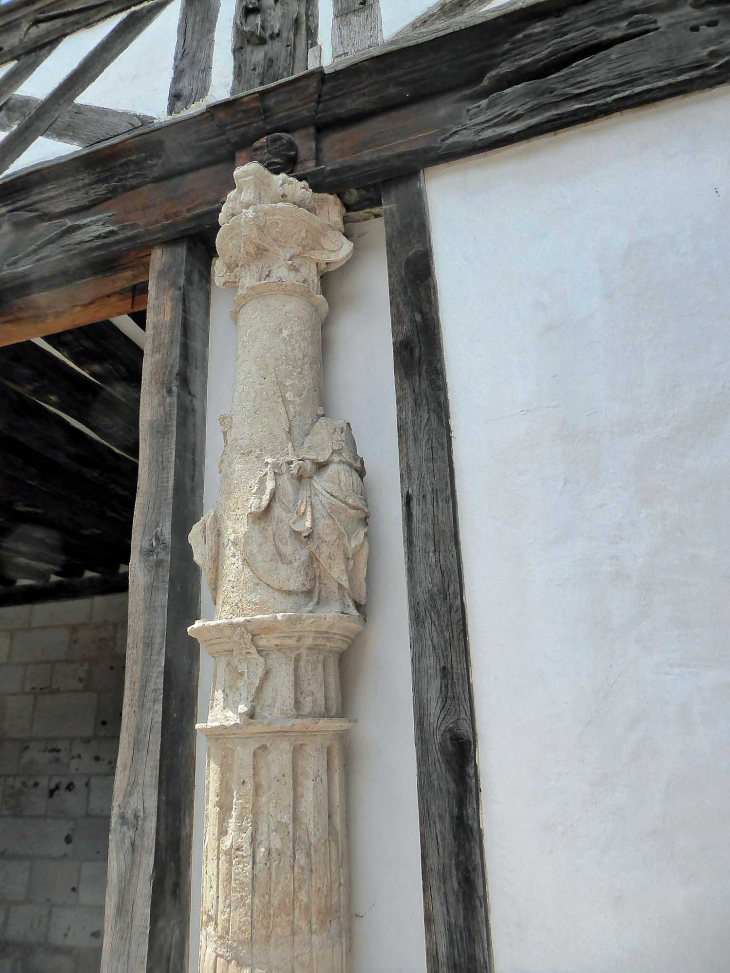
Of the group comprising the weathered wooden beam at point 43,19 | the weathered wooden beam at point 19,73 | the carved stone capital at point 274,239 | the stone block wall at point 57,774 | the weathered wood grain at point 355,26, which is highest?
the weathered wooden beam at point 43,19

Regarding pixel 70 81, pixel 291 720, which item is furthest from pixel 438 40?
pixel 291 720

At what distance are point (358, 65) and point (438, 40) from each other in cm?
24

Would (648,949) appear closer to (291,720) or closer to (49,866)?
(291,720)

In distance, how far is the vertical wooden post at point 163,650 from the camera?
5.51 ft

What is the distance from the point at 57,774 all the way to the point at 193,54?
439 centimetres

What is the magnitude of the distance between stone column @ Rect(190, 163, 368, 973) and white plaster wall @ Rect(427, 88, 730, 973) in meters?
0.33

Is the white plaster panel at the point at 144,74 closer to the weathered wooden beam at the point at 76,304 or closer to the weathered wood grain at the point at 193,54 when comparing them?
the weathered wood grain at the point at 193,54

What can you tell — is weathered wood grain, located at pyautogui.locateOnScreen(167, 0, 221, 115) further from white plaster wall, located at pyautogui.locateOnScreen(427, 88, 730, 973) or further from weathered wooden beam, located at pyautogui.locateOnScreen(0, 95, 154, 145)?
white plaster wall, located at pyautogui.locateOnScreen(427, 88, 730, 973)

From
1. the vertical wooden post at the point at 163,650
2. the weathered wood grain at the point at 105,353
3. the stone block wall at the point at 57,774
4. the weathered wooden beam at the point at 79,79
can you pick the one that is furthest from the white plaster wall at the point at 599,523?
the stone block wall at the point at 57,774

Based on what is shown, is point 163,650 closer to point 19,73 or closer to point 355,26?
point 355,26

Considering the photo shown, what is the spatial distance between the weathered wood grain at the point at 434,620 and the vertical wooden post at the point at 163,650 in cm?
64

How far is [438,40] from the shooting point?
2.02 metres

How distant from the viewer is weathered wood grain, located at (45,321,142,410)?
3.07 m

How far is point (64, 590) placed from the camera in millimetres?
5324
